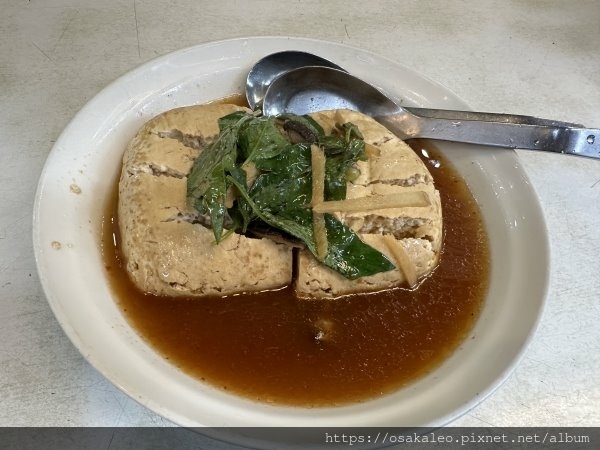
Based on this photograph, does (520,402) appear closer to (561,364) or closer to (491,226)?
(561,364)

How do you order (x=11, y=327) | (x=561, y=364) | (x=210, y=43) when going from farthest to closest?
(x=210, y=43) → (x=561, y=364) → (x=11, y=327)

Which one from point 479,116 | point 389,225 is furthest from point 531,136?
point 389,225

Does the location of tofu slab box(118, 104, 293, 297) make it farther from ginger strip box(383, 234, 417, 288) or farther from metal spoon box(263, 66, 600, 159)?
metal spoon box(263, 66, 600, 159)

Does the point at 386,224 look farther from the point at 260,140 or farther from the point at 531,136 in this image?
the point at 531,136

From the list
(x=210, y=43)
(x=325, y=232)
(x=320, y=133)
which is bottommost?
(x=325, y=232)

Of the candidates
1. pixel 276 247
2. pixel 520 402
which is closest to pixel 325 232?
pixel 276 247
